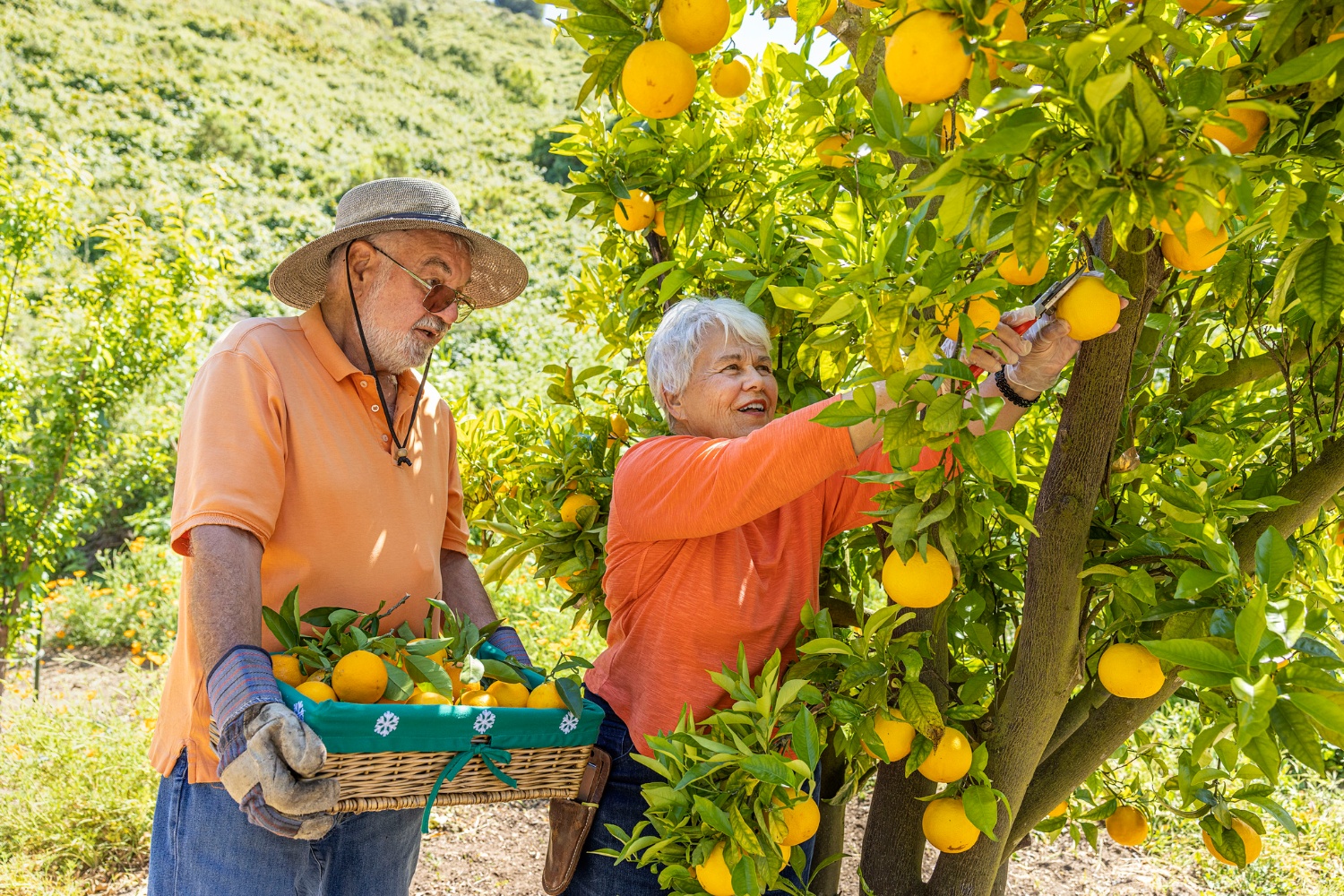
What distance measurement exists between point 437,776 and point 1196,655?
105cm

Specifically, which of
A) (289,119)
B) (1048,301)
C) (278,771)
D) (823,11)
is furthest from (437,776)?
(289,119)

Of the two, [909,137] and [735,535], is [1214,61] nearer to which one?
[909,137]

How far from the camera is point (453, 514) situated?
2.10 m

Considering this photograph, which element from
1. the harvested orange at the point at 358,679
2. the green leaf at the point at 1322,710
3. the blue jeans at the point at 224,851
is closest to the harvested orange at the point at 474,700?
the harvested orange at the point at 358,679

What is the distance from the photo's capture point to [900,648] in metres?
1.46

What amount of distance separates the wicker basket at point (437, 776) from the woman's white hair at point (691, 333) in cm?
66

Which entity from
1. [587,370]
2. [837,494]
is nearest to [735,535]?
[837,494]

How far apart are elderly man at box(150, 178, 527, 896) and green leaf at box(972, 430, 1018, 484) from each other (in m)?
0.92

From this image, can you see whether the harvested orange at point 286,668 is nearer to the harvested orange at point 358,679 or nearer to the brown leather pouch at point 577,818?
the harvested orange at point 358,679

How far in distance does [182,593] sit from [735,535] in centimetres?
91

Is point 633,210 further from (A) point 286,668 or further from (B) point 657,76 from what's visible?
(A) point 286,668

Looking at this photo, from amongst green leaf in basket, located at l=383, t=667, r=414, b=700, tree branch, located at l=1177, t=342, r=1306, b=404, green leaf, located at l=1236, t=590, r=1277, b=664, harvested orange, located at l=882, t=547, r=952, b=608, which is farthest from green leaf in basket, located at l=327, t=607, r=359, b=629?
tree branch, located at l=1177, t=342, r=1306, b=404

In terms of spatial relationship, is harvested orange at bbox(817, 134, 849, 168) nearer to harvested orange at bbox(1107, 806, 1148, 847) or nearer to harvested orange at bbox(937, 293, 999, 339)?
harvested orange at bbox(937, 293, 999, 339)

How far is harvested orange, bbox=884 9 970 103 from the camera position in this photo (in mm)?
884
